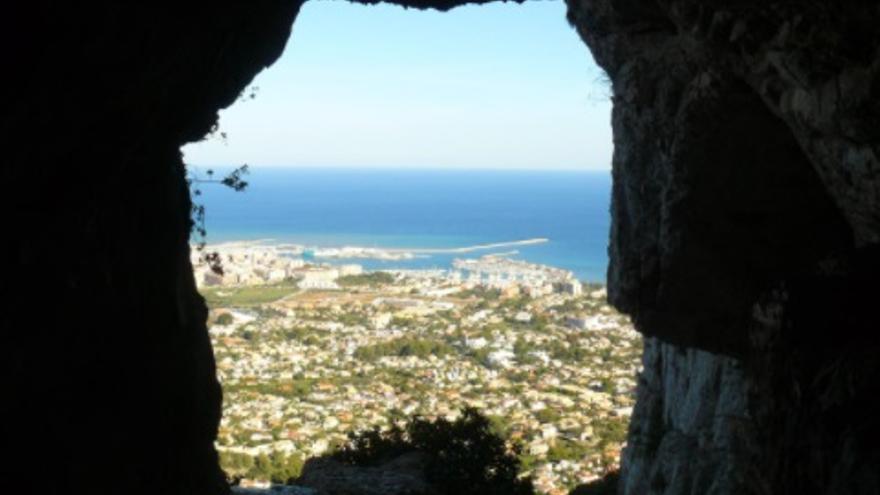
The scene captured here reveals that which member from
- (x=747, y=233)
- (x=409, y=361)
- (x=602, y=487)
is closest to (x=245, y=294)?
(x=409, y=361)

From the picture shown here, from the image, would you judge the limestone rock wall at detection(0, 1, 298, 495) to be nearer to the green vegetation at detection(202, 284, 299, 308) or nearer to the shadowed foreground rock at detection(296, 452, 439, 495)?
the shadowed foreground rock at detection(296, 452, 439, 495)

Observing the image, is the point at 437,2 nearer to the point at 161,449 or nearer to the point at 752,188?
the point at 752,188

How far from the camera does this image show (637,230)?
31.2 ft

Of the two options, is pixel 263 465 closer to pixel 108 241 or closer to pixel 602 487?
A: pixel 602 487

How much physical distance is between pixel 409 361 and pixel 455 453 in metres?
29.5

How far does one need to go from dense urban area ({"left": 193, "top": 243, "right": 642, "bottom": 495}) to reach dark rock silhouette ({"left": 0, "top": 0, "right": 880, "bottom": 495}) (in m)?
2.20

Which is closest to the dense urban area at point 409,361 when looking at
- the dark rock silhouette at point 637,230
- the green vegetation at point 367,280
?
the green vegetation at point 367,280

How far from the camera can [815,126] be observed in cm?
534

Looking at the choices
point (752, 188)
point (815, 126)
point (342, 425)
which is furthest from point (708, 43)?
point (342, 425)

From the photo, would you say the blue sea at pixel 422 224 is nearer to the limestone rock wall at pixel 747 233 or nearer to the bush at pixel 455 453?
the bush at pixel 455 453

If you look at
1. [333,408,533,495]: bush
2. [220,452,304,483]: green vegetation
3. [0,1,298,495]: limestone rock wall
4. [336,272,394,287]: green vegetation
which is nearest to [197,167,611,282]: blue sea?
[336,272,394,287]: green vegetation

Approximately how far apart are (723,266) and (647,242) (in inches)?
35.7

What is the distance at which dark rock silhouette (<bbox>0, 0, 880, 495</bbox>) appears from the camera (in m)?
5.14

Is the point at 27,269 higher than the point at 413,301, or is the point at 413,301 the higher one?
the point at 27,269
